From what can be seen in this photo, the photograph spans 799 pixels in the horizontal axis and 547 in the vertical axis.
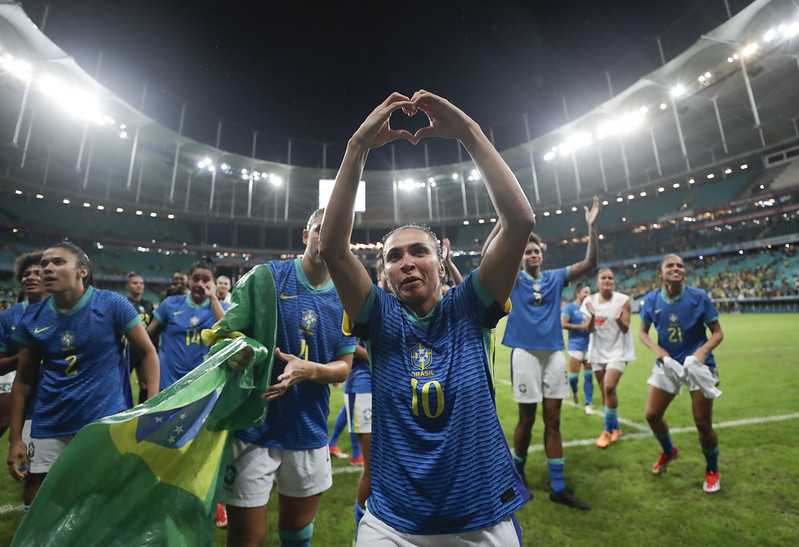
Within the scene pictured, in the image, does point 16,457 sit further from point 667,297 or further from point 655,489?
point 667,297

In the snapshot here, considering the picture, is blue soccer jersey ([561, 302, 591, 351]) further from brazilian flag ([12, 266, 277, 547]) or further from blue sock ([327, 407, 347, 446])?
brazilian flag ([12, 266, 277, 547])

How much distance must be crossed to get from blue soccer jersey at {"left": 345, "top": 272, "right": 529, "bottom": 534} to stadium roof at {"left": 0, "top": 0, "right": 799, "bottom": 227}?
31.7m

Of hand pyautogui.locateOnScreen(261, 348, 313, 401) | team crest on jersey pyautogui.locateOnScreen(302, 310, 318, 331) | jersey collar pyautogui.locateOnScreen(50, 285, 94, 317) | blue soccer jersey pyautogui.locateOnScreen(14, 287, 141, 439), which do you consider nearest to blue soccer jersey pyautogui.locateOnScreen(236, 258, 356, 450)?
team crest on jersey pyautogui.locateOnScreen(302, 310, 318, 331)

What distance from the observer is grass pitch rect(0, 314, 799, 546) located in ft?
10.8

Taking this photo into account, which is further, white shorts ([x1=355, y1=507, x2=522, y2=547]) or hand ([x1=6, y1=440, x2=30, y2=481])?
hand ([x1=6, y1=440, x2=30, y2=481])

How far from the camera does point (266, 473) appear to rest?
2.29 meters

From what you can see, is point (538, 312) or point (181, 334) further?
point (181, 334)

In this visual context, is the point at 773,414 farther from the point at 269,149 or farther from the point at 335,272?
the point at 269,149

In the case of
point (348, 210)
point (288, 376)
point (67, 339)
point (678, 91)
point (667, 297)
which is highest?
point (678, 91)

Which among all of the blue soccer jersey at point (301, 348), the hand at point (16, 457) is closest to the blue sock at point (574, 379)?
the blue soccer jersey at point (301, 348)

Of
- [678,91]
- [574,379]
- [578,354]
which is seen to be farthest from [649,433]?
[678,91]

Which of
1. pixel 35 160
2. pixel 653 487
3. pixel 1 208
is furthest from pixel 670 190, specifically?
pixel 1 208

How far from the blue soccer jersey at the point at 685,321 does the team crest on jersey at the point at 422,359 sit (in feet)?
13.8

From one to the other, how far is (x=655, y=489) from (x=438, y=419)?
3.79 meters
